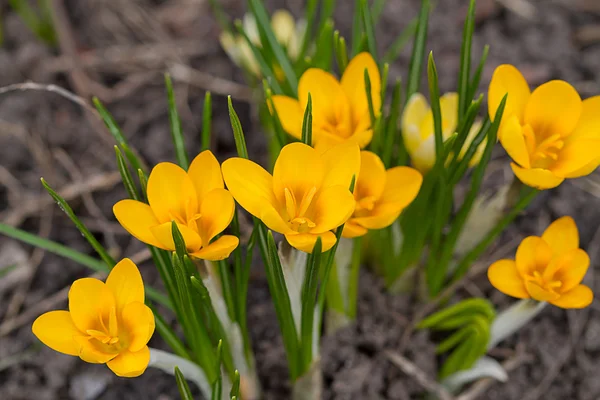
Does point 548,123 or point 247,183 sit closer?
point 247,183

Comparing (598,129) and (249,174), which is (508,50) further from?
(249,174)

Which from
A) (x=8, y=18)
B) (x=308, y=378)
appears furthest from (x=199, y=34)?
(x=308, y=378)

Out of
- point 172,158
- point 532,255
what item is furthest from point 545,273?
point 172,158

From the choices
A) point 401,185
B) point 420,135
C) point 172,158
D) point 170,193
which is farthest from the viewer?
point 172,158

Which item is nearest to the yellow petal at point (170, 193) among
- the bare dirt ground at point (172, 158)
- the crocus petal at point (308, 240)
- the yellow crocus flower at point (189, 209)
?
the yellow crocus flower at point (189, 209)

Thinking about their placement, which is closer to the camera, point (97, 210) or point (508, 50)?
point (97, 210)

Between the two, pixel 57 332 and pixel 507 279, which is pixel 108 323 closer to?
pixel 57 332
